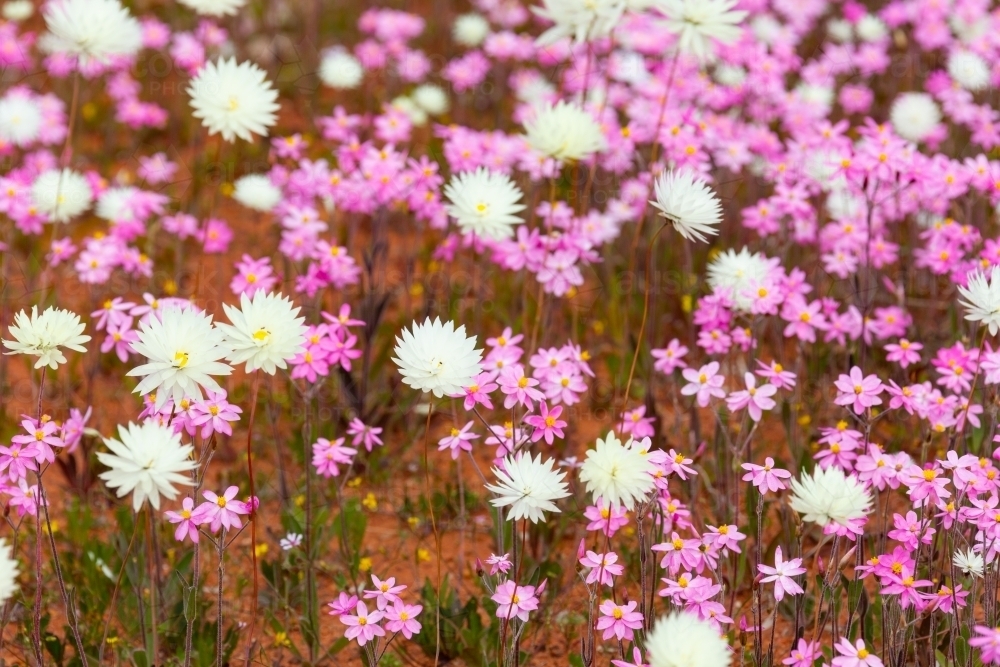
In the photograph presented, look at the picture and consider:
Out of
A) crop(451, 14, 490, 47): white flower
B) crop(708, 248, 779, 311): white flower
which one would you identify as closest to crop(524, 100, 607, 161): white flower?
crop(708, 248, 779, 311): white flower

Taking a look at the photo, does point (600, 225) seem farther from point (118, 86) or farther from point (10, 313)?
point (118, 86)

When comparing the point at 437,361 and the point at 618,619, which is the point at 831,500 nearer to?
the point at 618,619

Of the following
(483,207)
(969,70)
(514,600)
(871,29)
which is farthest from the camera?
(871,29)

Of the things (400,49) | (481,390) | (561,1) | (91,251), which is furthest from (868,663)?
(400,49)

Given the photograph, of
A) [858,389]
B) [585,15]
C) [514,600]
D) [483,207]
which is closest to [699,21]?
[585,15]

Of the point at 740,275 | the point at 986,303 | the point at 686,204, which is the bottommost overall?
the point at 986,303
